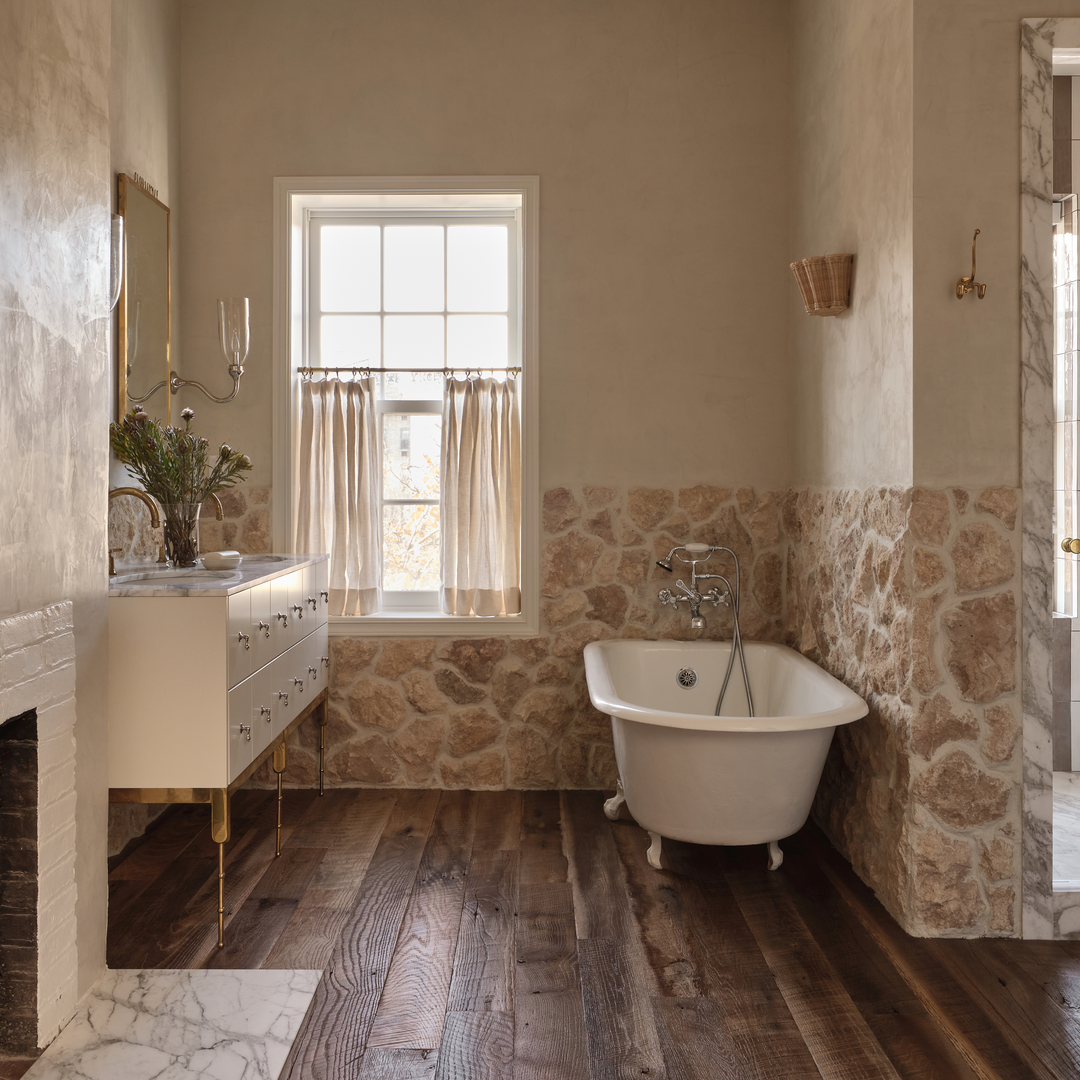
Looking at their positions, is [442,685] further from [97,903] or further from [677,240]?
[677,240]

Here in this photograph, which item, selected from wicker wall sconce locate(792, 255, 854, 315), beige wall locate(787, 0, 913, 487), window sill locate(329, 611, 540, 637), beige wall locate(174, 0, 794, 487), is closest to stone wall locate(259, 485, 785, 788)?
window sill locate(329, 611, 540, 637)

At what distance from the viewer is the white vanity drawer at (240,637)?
221 cm

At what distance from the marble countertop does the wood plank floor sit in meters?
0.92

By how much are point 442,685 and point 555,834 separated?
79cm

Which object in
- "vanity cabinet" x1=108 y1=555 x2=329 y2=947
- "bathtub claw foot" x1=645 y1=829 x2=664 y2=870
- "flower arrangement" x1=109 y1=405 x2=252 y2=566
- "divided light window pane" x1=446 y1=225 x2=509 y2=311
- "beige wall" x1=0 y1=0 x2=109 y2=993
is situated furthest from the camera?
"divided light window pane" x1=446 y1=225 x2=509 y2=311

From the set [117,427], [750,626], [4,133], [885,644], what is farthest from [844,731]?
[4,133]

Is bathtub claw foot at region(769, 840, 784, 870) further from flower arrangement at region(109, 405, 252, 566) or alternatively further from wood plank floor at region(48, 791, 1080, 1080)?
flower arrangement at region(109, 405, 252, 566)

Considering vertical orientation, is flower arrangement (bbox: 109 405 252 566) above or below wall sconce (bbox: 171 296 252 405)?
below

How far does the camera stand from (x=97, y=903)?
2.02m

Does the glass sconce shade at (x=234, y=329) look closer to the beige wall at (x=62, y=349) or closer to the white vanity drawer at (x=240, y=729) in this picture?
the beige wall at (x=62, y=349)

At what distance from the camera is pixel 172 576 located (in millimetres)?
2471

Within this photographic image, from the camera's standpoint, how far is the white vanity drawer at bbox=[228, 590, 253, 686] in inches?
87.0

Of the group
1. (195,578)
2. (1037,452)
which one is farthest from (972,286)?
(195,578)

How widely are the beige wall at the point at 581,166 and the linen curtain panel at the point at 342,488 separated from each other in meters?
0.20
